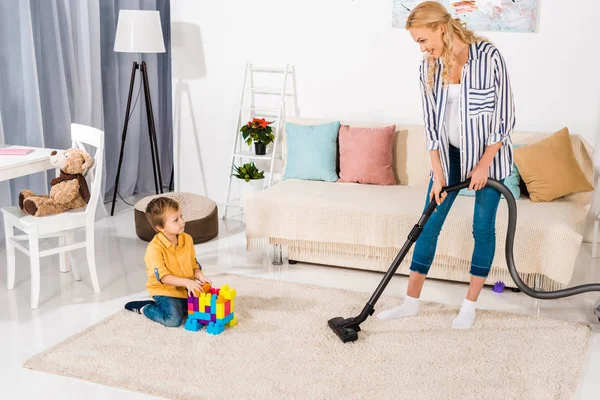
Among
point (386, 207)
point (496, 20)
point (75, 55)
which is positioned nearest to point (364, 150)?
point (386, 207)

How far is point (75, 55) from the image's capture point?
14.6 feet

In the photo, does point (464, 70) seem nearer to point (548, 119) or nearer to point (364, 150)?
point (364, 150)

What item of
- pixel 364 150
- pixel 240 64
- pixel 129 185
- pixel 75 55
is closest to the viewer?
pixel 364 150

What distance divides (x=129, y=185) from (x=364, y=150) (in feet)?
6.50

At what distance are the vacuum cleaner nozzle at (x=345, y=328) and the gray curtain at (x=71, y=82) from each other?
7.10 ft

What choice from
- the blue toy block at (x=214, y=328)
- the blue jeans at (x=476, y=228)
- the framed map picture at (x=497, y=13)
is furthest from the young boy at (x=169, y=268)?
the framed map picture at (x=497, y=13)

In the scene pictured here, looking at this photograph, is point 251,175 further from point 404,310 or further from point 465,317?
point 465,317

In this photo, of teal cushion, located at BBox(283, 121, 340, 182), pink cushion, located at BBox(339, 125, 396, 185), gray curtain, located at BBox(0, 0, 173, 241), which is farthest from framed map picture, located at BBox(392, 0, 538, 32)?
gray curtain, located at BBox(0, 0, 173, 241)

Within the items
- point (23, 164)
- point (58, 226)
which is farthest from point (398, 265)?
point (23, 164)

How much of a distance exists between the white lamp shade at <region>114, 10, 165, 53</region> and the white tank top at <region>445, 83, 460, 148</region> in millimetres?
2282

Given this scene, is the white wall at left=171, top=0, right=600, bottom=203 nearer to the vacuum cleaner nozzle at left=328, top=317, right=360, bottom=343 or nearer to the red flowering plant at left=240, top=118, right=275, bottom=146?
the red flowering plant at left=240, top=118, right=275, bottom=146

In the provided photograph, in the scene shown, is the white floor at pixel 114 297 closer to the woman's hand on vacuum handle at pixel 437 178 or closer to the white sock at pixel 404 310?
the white sock at pixel 404 310

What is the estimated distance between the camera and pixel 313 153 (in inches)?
162

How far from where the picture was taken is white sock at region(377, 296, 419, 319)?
3.06 meters
